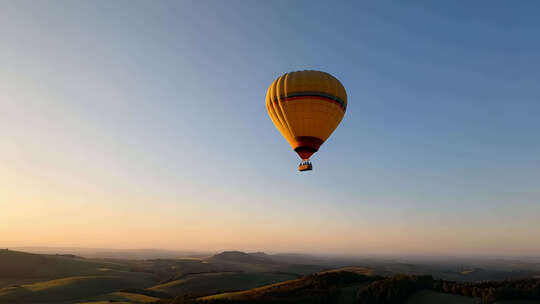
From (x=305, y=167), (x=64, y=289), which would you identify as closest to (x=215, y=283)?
(x=64, y=289)

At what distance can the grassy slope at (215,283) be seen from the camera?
8332 centimetres

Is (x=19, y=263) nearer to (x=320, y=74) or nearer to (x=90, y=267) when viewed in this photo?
(x=90, y=267)

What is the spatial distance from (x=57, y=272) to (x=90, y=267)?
1197 cm

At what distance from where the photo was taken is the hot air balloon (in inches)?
1505

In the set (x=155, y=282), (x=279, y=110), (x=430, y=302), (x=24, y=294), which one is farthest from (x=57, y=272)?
(x=430, y=302)

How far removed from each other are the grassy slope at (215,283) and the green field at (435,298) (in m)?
56.7

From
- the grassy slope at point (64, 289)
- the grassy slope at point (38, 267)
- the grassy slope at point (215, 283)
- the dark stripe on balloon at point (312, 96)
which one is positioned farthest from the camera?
the grassy slope at point (38, 267)

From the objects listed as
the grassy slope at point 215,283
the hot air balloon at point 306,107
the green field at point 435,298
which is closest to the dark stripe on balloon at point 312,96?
the hot air balloon at point 306,107

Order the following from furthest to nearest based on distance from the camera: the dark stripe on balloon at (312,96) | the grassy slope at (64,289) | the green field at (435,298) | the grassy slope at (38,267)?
1. the grassy slope at (38,267)
2. the grassy slope at (64,289)
3. the dark stripe on balloon at (312,96)
4. the green field at (435,298)

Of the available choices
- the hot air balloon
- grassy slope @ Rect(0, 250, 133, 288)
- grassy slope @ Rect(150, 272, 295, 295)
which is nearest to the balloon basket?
the hot air balloon

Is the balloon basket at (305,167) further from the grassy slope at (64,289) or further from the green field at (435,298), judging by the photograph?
the grassy slope at (64,289)

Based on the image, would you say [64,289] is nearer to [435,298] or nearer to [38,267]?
[38,267]

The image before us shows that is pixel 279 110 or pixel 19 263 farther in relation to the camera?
pixel 19 263

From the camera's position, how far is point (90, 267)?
433 ft
